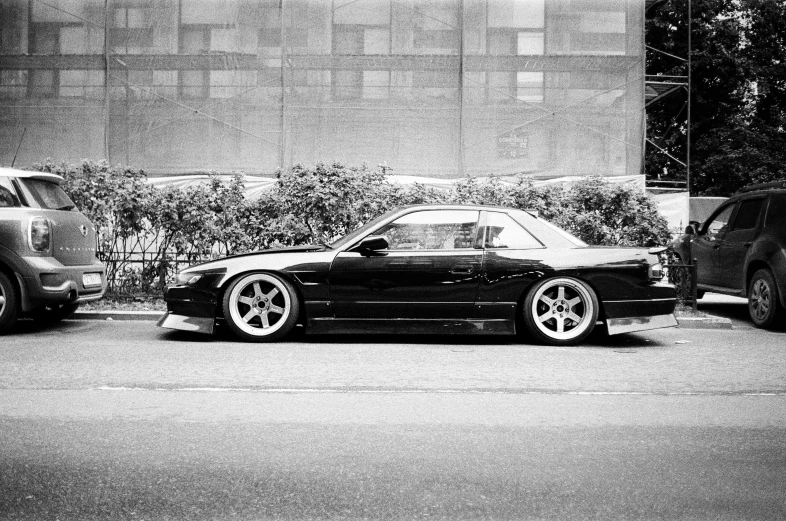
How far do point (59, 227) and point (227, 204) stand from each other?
9.94 feet

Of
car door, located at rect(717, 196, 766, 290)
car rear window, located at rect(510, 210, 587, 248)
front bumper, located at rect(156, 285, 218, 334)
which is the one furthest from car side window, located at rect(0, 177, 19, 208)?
car door, located at rect(717, 196, 766, 290)

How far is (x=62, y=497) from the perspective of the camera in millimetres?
3664

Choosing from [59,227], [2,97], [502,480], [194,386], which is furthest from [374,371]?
[2,97]

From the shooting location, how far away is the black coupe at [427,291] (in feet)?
27.6

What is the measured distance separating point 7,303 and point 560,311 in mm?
5694

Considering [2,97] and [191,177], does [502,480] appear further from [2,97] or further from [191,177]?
[2,97]

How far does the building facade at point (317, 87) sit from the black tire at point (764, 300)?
35.6 feet

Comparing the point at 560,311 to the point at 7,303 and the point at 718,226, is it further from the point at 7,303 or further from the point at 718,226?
the point at 7,303

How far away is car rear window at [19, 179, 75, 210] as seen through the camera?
9.23 meters

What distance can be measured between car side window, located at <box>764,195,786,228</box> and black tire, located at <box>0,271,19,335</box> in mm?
8759

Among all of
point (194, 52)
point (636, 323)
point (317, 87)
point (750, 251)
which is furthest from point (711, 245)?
point (194, 52)

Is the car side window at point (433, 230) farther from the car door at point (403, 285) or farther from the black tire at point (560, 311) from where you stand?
the black tire at point (560, 311)

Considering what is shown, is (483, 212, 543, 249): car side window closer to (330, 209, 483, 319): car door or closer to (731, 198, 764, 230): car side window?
(330, 209, 483, 319): car door

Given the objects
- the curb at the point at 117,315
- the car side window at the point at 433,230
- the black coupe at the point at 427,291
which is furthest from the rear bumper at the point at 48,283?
the car side window at the point at 433,230
